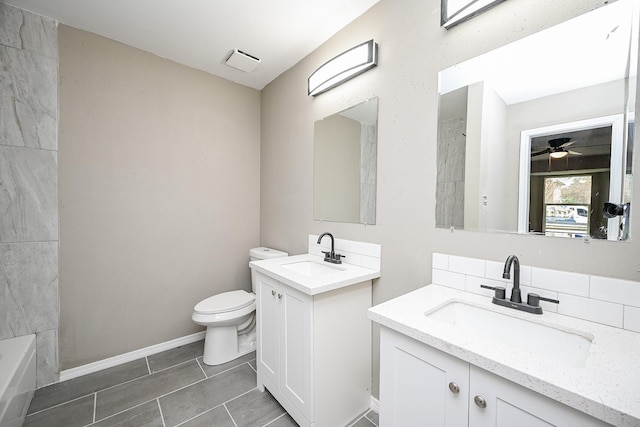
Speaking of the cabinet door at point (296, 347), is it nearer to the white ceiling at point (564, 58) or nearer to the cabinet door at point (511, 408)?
the cabinet door at point (511, 408)

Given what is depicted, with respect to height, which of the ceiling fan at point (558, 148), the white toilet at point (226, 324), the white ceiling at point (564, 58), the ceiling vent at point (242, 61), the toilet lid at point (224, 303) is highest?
the ceiling vent at point (242, 61)

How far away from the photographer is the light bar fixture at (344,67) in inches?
62.6

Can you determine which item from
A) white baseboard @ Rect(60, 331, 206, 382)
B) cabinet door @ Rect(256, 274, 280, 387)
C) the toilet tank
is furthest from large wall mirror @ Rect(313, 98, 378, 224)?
white baseboard @ Rect(60, 331, 206, 382)

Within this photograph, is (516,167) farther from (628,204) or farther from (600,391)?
(600,391)

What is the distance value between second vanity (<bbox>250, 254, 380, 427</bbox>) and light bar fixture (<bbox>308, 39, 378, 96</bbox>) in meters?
1.30

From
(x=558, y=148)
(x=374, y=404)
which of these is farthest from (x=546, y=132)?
(x=374, y=404)

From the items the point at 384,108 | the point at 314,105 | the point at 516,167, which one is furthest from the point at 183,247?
the point at 516,167

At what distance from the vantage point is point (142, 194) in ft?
7.10

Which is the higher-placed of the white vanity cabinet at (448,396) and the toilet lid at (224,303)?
the white vanity cabinet at (448,396)

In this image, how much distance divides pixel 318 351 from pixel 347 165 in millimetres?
1228

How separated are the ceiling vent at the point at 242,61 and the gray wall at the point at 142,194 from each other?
0.33m

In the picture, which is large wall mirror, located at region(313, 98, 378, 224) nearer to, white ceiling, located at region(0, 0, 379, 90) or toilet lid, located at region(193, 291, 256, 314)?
white ceiling, located at region(0, 0, 379, 90)

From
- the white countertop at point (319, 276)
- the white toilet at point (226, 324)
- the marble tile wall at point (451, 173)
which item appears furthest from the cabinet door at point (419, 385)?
the white toilet at point (226, 324)

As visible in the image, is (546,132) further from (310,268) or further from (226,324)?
(226,324)
